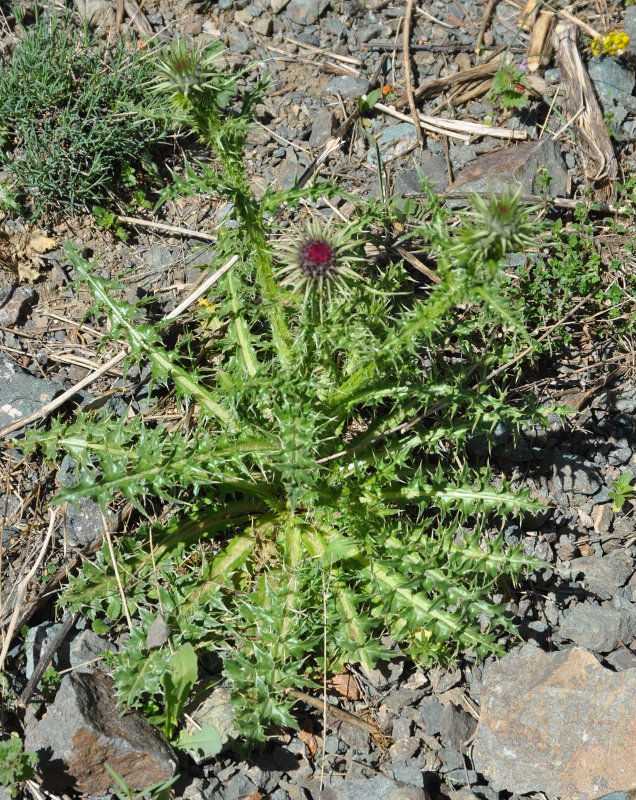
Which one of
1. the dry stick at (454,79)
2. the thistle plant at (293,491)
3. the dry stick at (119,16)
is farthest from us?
the dry stick at (119,16)

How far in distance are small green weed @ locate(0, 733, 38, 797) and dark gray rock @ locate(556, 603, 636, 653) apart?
2.33 meters

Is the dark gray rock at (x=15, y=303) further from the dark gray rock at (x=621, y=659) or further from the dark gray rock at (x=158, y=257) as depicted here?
the dark gray rock at (x=621, y=659)

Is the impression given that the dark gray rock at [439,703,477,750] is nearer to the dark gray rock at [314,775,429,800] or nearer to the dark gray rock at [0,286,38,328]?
the dark gray rock at [314,775,429,800]

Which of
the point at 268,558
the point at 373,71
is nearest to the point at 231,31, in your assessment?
the point at 373,71

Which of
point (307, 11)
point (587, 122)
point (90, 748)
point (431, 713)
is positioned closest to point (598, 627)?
point (431, 713)

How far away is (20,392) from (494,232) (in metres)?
2.74

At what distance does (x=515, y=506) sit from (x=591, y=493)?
611mm

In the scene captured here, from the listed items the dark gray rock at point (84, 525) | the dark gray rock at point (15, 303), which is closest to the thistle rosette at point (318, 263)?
the dark gray rock at point (84, 525)

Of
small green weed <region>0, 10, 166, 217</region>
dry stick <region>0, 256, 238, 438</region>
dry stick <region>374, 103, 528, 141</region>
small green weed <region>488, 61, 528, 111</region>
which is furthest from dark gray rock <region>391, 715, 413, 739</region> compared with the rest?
small green weed <region>488, 61, 528, 111</region>

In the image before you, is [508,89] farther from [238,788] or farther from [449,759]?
[238,788]

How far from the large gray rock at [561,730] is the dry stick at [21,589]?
6.83 feet

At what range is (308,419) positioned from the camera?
3.00 metres

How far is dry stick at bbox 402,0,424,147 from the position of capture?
15.6 ft

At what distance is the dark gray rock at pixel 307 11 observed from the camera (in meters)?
5.11
